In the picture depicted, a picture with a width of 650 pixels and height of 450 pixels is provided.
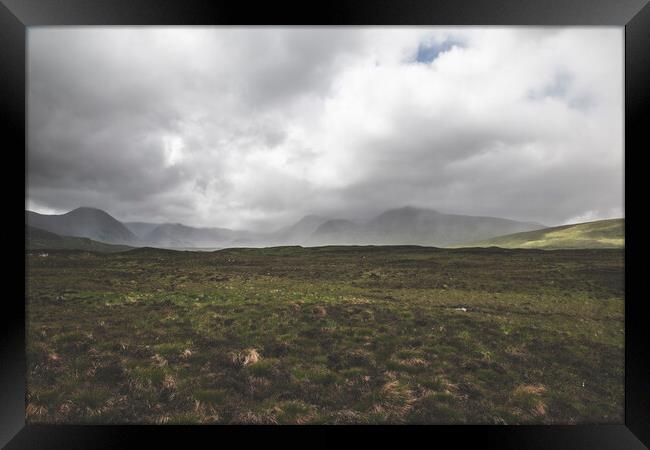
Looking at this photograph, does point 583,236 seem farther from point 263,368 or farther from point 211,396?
point 211,396

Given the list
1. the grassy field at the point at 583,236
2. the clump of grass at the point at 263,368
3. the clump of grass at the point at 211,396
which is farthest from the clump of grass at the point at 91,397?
the grassy field at the point at 583,236

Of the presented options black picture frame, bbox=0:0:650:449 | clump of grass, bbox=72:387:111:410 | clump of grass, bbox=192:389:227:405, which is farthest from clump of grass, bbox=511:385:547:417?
clump of grass, bbox=72:387:111:410

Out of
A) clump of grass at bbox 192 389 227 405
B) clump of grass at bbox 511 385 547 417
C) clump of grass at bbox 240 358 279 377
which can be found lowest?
→ clump of grass at bbox 511 385 547 417

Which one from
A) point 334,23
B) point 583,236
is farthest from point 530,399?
point 583,236

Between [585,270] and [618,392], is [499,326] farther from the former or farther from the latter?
[585,270]

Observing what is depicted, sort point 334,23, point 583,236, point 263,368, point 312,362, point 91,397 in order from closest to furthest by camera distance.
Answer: point 334,23 → point 91,397 → point 263,368 → point 312,362 → point 583,236

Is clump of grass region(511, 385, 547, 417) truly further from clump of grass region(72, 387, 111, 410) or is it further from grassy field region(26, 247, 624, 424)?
clump of grass region(72, 387, 111, 410)

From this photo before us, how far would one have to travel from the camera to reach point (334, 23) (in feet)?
16.3

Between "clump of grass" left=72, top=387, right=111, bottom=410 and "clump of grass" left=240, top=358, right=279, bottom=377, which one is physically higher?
"clump of grass" left=240, top=358, right=279, bottom=377

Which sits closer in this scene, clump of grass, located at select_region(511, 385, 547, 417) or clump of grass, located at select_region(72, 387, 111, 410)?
clump of grass, located at select_region(72, 387, 111, 410)

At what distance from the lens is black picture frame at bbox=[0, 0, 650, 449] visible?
15.5 feet

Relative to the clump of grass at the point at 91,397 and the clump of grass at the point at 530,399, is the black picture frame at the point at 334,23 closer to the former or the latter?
the clump of grass at the point at 91,397

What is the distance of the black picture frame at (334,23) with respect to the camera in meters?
4.74

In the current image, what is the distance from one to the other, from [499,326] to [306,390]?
28.7 feet
